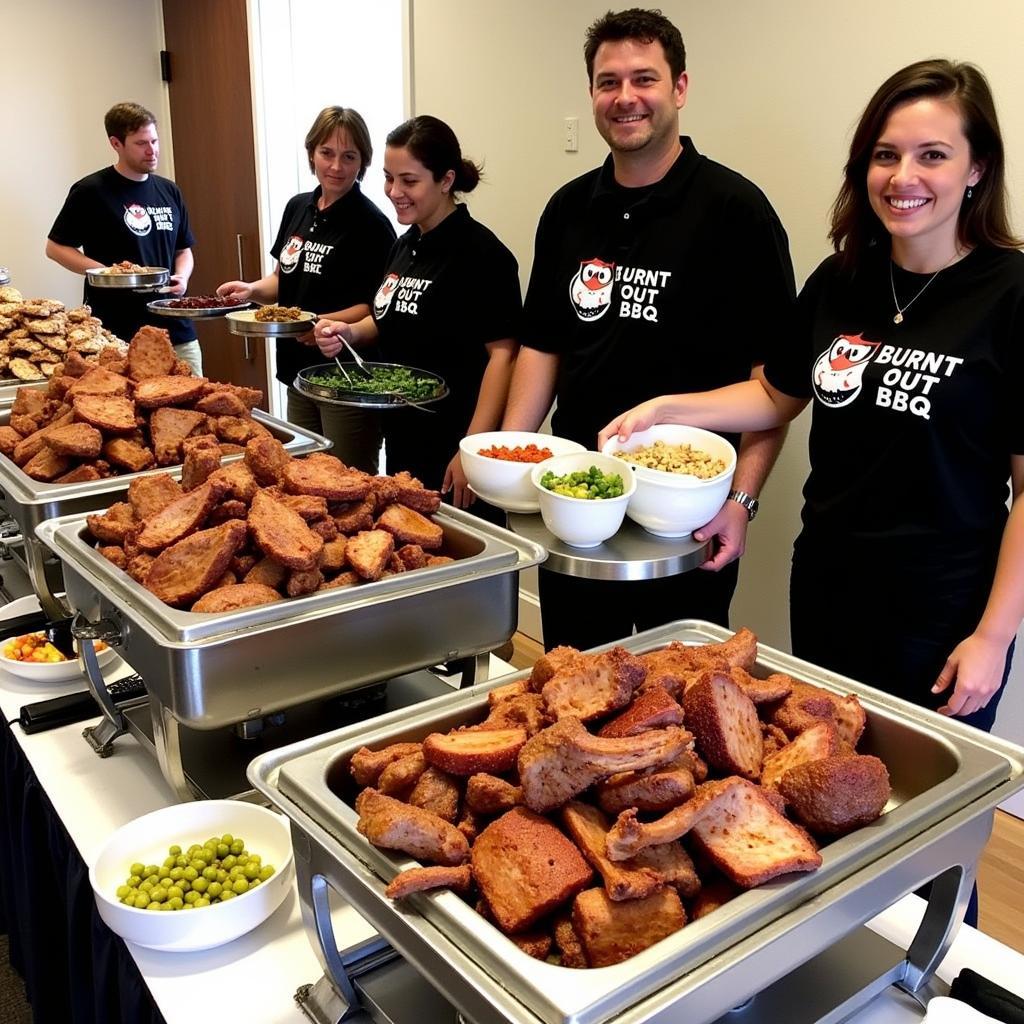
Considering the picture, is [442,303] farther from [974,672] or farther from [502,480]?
[974,672]

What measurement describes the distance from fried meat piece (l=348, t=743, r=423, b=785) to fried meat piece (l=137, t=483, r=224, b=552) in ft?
1.73

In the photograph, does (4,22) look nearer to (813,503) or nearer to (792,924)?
(813,503)

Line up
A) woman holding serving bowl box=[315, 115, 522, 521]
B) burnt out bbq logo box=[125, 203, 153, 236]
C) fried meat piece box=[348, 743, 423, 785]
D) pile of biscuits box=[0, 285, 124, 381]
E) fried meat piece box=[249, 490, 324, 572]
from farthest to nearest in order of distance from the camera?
A: 1. burnt out bbq logo box=[125, 203, 153, 236]
2. pile of biscuits box=[0, 285, 124, 381]
3. woman holding serving bowl box=[315, 115, 522, 521]
4. fried meat piece box=[249, 490, 324, 572]
5. fried meat piece box=[348, 743, 423, 785]

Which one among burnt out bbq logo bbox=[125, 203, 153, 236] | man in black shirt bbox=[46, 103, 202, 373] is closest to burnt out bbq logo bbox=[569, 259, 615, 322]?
man in black shirt bbox=[46, 103, 202, 373]

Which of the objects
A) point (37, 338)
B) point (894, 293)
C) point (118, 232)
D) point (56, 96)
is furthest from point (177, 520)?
point (56, 96)

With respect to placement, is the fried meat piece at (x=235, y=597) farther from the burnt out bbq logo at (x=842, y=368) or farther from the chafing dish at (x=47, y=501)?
the burnt out bbq logo at (x=842, y=368)

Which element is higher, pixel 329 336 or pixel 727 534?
pixel 329 336

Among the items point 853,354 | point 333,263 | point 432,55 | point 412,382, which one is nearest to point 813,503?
point 853,354

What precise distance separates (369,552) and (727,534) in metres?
0.67

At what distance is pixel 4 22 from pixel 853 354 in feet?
17.3

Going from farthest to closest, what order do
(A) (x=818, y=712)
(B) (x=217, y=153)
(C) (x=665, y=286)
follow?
(B) (x=217, y=153) < (C) (x=665, y=286) < (A) (x=818, y=712)

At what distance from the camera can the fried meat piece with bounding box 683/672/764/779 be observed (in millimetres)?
868

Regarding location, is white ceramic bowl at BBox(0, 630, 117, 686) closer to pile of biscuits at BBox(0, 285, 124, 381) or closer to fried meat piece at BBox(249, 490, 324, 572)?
fried meat piece at BBox(249, 490, 324, 572)

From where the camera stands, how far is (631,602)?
6.62ft
